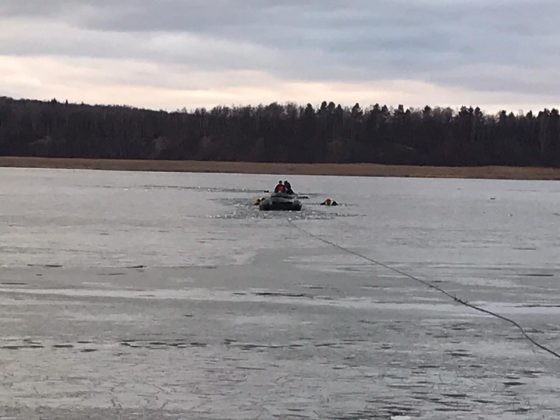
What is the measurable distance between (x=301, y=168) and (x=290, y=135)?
16.7m

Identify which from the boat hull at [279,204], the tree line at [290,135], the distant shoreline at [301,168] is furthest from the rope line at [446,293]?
the tree line at [290,135]

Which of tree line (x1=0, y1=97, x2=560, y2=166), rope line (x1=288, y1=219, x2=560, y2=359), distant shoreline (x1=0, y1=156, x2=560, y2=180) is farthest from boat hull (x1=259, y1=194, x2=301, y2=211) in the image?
tree line (x1=0, y1=97, x2=560, y2=166)

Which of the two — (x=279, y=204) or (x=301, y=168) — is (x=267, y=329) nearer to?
(x=279, y=204)

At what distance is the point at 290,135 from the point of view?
117m

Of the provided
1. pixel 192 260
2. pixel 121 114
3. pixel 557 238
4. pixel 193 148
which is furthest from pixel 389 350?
pixel 121 114

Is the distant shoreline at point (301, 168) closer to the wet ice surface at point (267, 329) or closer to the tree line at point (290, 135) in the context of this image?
the tree line at point (290, 135)

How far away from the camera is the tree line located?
112m

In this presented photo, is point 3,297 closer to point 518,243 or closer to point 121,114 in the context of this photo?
point 518,243

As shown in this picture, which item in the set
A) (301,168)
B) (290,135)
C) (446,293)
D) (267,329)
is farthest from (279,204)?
(290,135)

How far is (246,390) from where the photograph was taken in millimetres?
7297

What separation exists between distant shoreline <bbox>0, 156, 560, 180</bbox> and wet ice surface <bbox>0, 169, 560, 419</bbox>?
76.8 m

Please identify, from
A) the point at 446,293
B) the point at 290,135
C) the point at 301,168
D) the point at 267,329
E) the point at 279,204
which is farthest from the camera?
the point at 290,135

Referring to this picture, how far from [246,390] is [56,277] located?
6.88m

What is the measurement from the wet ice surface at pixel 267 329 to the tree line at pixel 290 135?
297ft
